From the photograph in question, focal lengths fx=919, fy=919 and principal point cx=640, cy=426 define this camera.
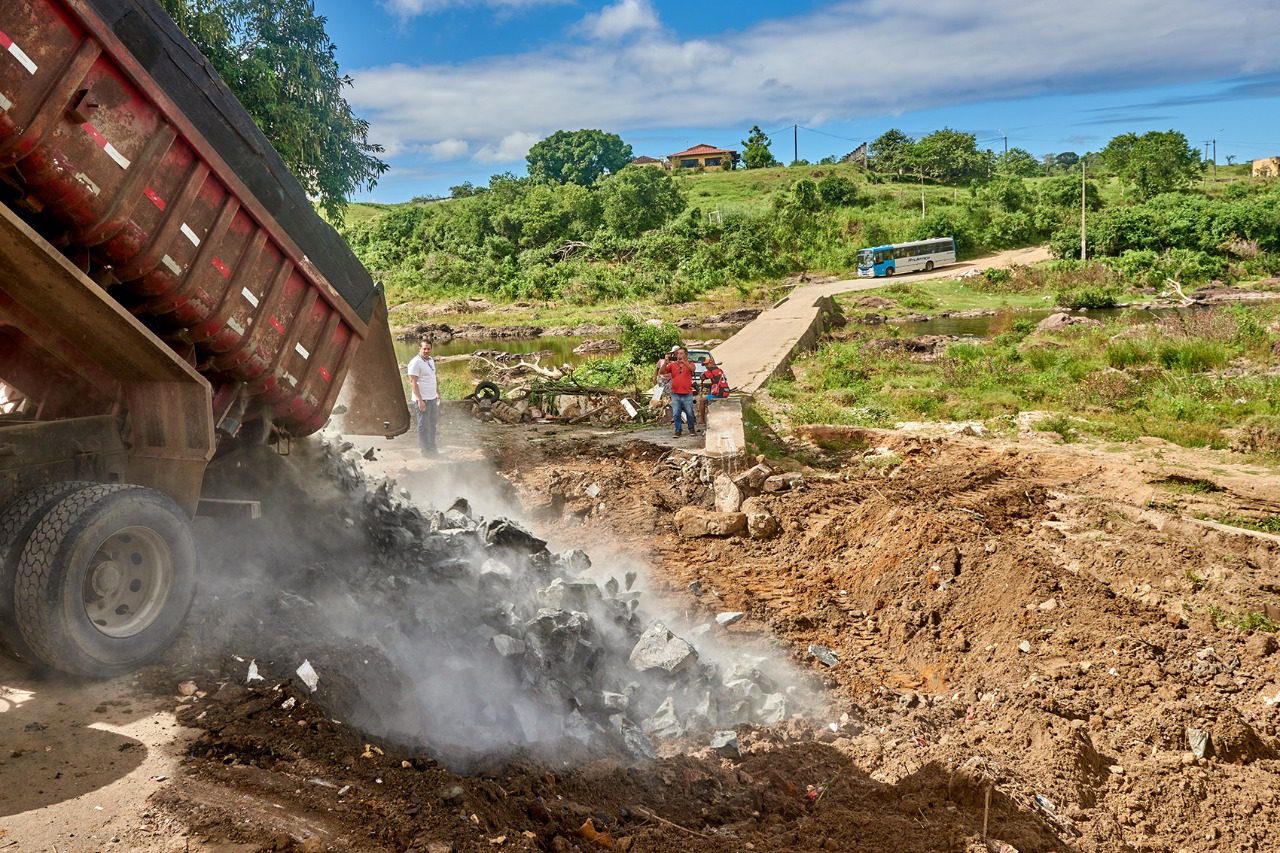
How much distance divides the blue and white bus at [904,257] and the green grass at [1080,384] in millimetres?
22448

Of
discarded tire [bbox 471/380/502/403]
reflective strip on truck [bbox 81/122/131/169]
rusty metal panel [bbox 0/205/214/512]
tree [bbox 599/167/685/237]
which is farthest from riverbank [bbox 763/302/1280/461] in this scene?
tree [bbox 599/167/685/237]

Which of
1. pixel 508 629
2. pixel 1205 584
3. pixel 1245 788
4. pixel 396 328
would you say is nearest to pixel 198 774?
pixel 508 629

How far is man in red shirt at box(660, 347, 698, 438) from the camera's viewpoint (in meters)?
13.0

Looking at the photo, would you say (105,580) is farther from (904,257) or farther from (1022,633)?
(904,257)

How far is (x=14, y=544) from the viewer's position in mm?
4766

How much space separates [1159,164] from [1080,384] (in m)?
41.5

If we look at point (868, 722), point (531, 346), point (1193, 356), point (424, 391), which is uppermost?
point (531, 346)

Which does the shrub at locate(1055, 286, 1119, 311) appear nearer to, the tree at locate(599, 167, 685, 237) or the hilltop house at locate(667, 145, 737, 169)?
the tree at locate(599, 167, 685, 237)

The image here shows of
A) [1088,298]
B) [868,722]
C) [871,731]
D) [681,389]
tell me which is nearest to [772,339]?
[681,389]

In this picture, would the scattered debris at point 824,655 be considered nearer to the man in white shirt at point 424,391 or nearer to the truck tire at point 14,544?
the truck tire at point 14,544

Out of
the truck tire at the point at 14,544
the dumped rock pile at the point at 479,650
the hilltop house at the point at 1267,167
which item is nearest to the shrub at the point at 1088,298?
the dumped rock pile at the point at 479,650

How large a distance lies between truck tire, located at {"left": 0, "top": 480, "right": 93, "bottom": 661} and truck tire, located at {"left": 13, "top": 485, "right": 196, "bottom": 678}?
0.06m

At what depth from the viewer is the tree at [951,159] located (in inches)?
2581

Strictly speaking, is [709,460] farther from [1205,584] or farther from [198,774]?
[198,774]
